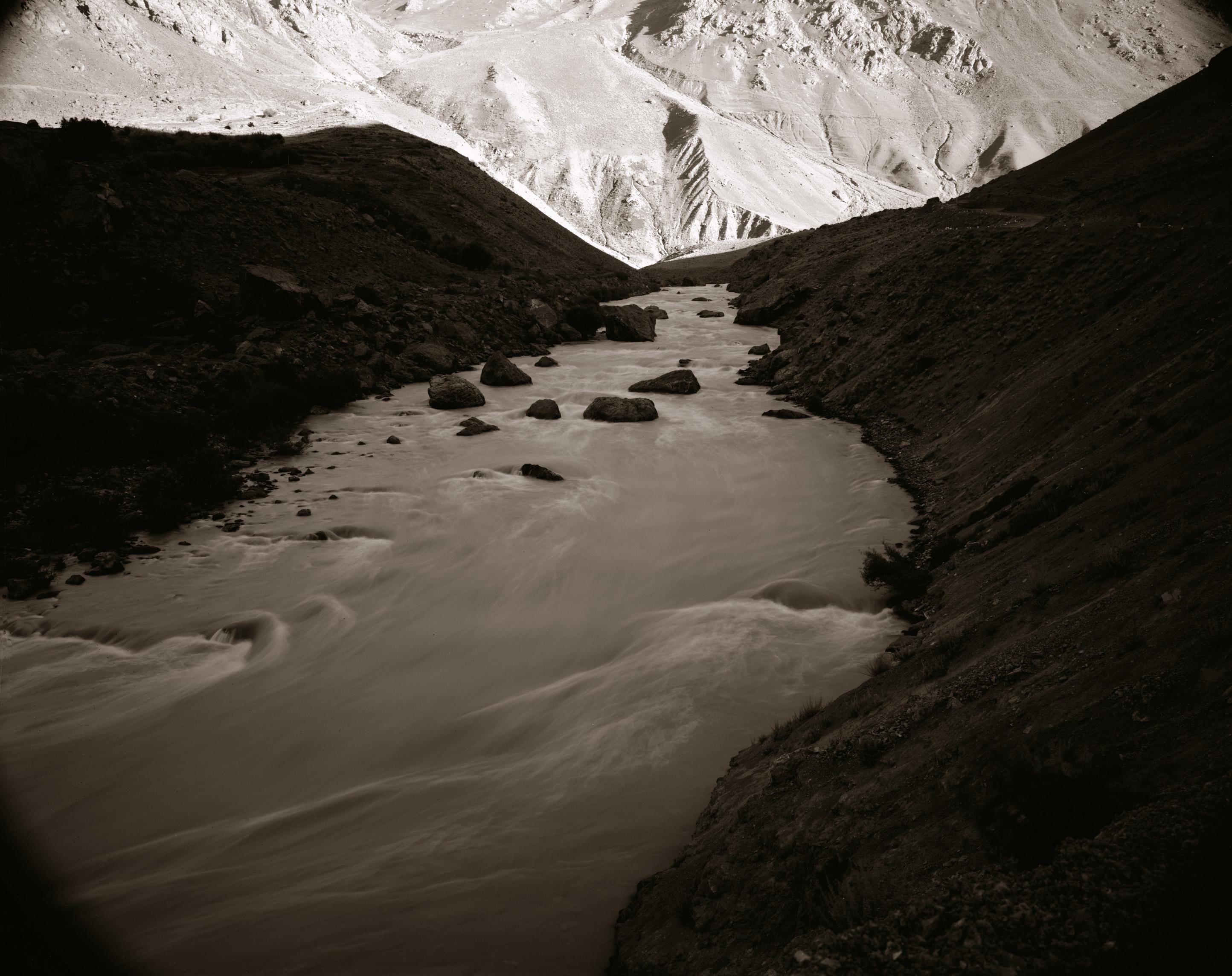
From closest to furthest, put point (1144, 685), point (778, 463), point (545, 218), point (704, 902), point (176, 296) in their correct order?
point (1144, 685) → point (704, 902) → point (778, 463) → point (176, 296) → point (545, 218)

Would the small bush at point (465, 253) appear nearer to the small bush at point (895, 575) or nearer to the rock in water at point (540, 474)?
the rock in water at point (540, 474)

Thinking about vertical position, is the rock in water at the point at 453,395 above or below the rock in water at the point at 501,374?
below

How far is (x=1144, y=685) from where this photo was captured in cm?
322

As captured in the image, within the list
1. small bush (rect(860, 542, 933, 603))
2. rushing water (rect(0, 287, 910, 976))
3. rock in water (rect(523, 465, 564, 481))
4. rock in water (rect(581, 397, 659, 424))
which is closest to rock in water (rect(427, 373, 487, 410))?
rock in water (rect(581, 397, 659, 424))

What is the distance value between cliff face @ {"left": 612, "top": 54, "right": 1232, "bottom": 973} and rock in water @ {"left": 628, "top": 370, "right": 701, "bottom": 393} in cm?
769

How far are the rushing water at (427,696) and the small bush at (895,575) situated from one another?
0.64ft

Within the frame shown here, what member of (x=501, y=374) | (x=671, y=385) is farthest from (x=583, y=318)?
(x=671, y=385)

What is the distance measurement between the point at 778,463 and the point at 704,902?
995cm

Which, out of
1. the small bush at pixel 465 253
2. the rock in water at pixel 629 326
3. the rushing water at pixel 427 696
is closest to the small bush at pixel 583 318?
the rock in water at pixel 629 326

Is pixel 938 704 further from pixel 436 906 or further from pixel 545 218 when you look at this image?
pixel 545 218

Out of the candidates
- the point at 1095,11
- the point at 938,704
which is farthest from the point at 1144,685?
the point at 1095,11

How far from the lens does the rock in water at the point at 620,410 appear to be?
15.7 meters

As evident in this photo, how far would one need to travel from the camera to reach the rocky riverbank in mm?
10602

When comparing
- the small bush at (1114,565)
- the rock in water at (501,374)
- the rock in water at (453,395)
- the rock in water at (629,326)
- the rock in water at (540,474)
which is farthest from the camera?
the rock in water at (629,326)
